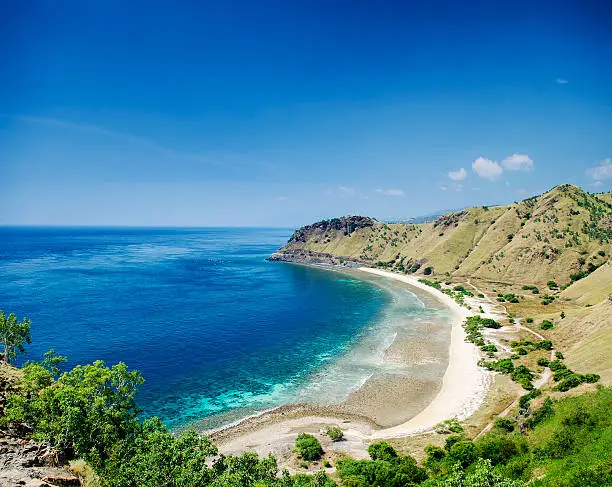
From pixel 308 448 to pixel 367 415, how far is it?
13.4 metres

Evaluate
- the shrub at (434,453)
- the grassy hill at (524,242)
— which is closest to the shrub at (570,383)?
the shrub at (434,453)

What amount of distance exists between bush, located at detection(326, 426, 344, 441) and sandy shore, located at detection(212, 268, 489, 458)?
83 centimetres

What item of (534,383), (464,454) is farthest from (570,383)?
(464,454)

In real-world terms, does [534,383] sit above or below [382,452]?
above

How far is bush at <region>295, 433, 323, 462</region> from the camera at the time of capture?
36938mm

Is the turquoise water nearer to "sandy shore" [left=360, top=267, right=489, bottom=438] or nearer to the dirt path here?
"sandy shore" [left=360, top=267, right=489, bottom=438]

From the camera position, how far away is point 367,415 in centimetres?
4803

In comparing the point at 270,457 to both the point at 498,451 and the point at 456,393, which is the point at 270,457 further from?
the point at 456,393

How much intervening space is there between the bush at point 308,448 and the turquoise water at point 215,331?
13.4m

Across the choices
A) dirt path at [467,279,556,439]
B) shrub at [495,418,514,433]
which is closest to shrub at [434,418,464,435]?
dirt path at [467,279,556,439]

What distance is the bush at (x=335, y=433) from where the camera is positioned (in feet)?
136

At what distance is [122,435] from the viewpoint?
2817 centimetres

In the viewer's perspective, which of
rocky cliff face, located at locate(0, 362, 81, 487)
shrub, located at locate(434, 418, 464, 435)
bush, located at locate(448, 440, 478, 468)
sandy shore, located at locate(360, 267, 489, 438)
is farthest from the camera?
sandy shore, located at locate(360, 267, 489, 438)

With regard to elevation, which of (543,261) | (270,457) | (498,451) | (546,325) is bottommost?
(498,451)
